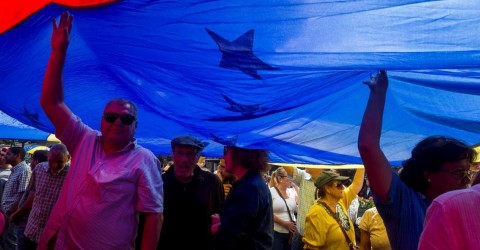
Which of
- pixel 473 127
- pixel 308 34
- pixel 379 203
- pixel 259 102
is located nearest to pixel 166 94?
pixel 259 102

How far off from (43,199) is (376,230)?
3.46 m

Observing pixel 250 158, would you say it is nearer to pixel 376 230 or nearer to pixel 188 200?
pixel 188 200

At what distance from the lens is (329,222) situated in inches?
232

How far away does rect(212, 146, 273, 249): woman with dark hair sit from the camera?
351cm

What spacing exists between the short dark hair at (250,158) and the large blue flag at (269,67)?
0.07 m

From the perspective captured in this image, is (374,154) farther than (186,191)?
No

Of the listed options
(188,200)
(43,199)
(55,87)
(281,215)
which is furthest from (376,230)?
(55,87)

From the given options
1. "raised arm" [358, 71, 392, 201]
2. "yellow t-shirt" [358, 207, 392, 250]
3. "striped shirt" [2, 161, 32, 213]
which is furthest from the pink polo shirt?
"striped shirt" [2, 161, 32, 213]

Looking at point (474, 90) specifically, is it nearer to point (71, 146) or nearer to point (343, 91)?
point (343, 91)

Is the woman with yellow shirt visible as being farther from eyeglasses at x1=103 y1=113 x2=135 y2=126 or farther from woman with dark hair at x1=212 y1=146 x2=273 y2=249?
eyeglasses at x1=103 y1=113 x2=135 y2=126

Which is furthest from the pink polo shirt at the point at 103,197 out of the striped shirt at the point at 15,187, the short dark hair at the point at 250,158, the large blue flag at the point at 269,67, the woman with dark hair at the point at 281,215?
the woman with dark hair at the point at 281,215

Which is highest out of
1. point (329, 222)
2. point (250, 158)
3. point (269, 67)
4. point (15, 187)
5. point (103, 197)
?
point (269, 67)

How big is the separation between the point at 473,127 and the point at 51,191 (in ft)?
12.4

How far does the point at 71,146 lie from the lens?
3.22 m
